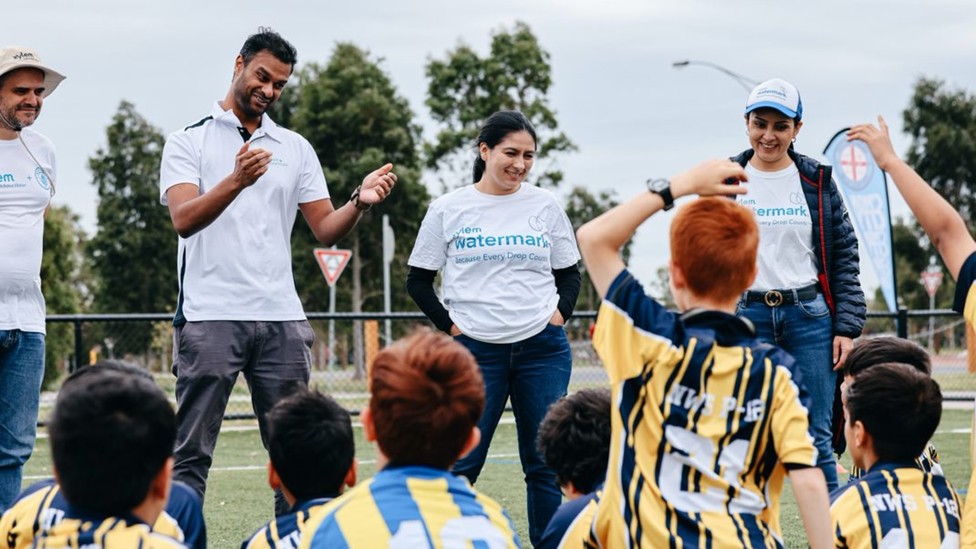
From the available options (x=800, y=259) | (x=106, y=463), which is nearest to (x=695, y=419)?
(x=106, y=463)

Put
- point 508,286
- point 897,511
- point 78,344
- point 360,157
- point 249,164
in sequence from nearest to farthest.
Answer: point 897,511 → point 249,164 → point 508,286 → point 78,344 → point 360,157

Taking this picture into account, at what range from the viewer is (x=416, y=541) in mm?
2545

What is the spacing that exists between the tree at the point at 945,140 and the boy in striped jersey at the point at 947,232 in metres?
52.5

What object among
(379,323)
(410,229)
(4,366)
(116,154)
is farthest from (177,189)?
(116,154)

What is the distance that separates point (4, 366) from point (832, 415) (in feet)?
12.6

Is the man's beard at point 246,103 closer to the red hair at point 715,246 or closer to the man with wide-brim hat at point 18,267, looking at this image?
the man with wide-brim hat at point 18,267

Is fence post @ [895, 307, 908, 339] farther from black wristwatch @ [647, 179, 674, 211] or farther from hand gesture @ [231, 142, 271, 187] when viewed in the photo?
black wristwatch @ [647, 179, 674, 211]

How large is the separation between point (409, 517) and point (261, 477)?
674 centimetres

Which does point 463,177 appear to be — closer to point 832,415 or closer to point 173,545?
point 832,415

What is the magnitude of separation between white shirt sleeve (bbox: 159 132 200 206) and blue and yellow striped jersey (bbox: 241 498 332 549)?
2107 millimetres

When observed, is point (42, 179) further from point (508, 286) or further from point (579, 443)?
point (579, 443)

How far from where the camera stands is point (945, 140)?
2055 inches

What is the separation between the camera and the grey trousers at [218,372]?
4738 mm

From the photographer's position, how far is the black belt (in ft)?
17.2
